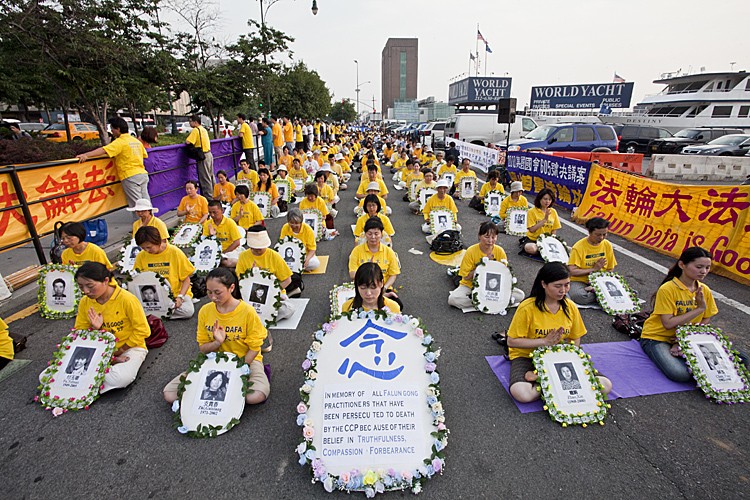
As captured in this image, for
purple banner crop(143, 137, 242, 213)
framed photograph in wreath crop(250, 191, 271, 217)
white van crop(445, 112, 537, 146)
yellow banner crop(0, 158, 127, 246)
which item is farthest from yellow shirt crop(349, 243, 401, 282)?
white van crop(445, 112, 537, 146)

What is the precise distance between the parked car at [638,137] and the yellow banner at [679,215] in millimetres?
19182

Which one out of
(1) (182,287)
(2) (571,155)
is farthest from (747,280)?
(2) (571,155)

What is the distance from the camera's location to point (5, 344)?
4164 mm

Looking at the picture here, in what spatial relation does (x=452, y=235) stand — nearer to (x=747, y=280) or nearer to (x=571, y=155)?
(x=747, y=280)

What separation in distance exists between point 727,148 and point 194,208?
23.8 metres

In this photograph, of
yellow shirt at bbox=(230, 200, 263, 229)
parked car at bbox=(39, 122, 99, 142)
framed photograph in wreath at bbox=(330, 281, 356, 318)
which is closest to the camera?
framed photograph in wreath at bbox=(330, 281, 356, 318)

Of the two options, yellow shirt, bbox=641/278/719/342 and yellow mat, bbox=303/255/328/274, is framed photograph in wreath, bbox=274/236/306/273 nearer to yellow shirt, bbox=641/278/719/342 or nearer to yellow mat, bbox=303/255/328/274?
yellow mat, bbox=303/255/328/274

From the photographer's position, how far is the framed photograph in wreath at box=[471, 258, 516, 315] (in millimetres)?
5254

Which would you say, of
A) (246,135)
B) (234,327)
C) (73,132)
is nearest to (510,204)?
(234,327)

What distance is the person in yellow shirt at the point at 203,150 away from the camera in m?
10.7

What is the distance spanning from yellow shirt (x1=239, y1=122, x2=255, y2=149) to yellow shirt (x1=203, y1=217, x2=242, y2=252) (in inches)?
348

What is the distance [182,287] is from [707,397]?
5887 mm

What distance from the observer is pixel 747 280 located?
19.7ft

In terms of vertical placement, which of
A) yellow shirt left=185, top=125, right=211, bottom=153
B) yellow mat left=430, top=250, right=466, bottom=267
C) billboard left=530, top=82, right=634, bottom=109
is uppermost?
billboard left=530, top=82, right=634, bottom=109
